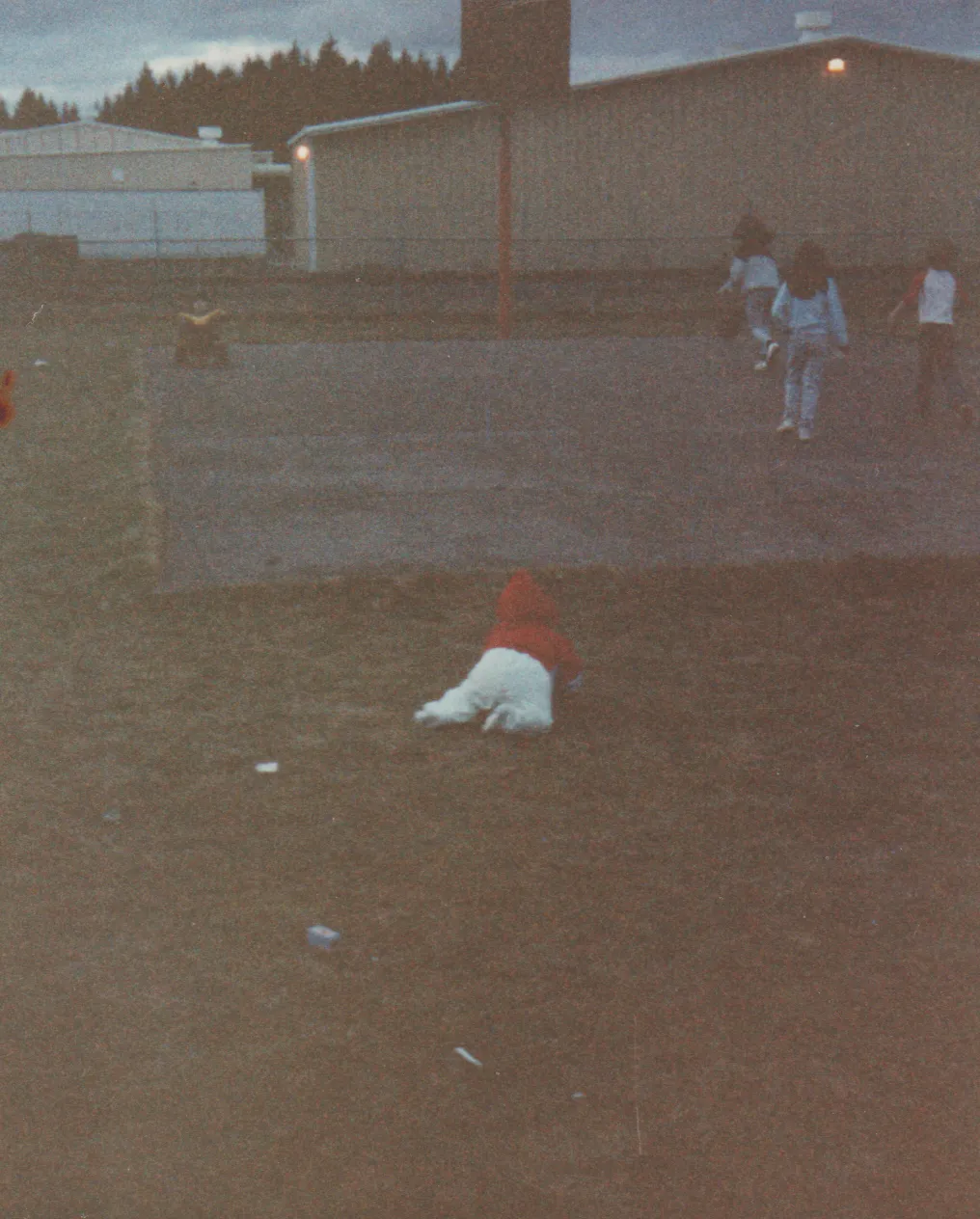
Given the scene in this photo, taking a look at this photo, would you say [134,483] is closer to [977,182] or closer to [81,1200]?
[81,1200]

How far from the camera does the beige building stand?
3156 centimetres

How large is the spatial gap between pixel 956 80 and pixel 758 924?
32.7m

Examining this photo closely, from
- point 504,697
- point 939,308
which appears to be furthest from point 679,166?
point 504,697

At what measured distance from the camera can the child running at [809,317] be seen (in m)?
12.0

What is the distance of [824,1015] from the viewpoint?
12.4ft

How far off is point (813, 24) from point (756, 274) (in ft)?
52.5

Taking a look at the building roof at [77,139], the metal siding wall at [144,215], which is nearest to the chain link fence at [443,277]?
the metal siding wall at [144,215]

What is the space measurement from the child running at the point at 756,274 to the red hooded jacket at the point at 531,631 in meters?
12.7

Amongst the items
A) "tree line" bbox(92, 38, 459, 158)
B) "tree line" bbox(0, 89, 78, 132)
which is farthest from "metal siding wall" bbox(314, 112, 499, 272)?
"tree line" bbox(0, 89, 78, 132)

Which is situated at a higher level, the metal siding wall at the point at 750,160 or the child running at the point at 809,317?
the metal siding wall at the point at 750,160

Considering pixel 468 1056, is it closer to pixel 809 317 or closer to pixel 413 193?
pixel 809 317

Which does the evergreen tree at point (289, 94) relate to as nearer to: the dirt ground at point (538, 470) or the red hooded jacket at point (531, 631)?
the dirt ground at point (538, 470)

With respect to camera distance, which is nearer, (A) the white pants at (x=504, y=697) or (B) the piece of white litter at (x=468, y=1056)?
(B) the piece of white litter at (x=468, y=1056)

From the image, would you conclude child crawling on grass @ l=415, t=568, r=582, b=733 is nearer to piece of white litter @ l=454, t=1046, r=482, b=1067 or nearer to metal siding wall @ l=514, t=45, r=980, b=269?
piece of white litter @ l=454, t=1046, r=482, b=1067
